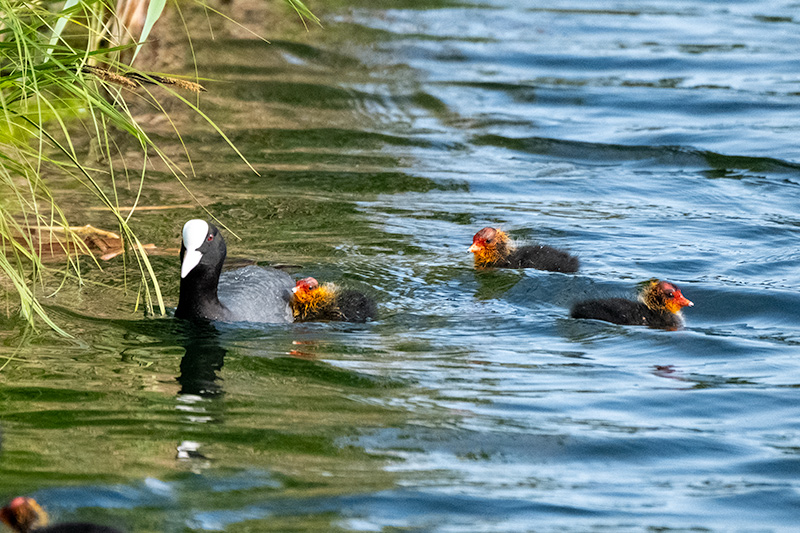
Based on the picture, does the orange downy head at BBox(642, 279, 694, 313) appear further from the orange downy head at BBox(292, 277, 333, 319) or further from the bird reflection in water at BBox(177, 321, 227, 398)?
the bird reflection in water at BBox(177, 321, 227, 398)

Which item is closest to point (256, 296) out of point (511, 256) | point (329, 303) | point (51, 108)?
point (329, 303)

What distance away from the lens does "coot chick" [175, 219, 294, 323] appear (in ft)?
17.2

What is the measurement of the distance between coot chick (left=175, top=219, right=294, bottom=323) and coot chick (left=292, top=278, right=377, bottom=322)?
12 cm

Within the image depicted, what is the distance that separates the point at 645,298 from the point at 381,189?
2.65 meters

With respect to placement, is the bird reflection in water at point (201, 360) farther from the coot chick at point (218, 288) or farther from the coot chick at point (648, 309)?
the coot chick at point (648, 309)

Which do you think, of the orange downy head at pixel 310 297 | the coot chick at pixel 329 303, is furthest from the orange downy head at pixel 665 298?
the orange downy head at pixel 310 297

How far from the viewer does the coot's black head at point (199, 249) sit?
523cm

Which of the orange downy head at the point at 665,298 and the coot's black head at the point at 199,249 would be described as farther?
the orange downy head at the point at 665,298

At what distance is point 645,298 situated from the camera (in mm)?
5570

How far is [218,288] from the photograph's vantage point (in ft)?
18.7

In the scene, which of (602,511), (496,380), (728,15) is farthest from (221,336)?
(728,15)

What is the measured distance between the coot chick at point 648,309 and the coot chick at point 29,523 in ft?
9.73

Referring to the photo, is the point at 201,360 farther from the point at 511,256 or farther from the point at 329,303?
the point at 511,256

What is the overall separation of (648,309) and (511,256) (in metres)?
1.07
